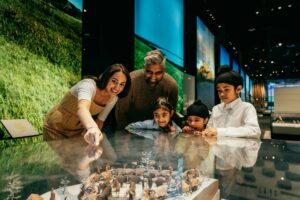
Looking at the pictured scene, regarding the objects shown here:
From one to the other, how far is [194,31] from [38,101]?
468 cm

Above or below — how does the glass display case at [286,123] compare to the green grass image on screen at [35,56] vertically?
below

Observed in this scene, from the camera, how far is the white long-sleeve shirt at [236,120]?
1.71 meters

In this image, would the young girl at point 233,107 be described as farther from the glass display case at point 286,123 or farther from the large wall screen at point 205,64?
the large wall screen at point 205,64

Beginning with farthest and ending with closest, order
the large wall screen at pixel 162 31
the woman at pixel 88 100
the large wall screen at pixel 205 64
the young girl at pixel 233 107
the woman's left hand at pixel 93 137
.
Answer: the large wall screen at pixel 205 64
the large wall screen at pixel 162 31
the young girl at pixel 233 107
the woman at pixel 88 100
the woman's left hand at pixel 93 137

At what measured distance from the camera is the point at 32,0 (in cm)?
230

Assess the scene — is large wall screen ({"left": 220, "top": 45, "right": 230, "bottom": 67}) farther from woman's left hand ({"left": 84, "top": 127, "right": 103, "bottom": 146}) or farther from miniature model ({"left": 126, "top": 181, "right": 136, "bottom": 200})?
miniature model ({"left": 126, "top": 181, "right": 136, "bottom": 200})

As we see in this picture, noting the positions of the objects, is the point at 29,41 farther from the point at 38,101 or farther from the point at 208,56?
the point at 208,56

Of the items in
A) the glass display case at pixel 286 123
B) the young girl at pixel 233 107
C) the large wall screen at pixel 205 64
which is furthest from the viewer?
the large wall screen at pixel 205 64

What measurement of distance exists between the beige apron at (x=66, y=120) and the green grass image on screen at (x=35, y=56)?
20.1 inches

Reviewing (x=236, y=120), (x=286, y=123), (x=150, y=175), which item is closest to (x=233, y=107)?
(x=236, y=120)

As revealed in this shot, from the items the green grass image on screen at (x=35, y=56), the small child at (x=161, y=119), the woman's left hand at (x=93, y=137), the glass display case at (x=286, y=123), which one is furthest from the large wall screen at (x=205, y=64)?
the woman's left hand at (x=93, y=137)

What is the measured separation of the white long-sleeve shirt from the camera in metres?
1.71

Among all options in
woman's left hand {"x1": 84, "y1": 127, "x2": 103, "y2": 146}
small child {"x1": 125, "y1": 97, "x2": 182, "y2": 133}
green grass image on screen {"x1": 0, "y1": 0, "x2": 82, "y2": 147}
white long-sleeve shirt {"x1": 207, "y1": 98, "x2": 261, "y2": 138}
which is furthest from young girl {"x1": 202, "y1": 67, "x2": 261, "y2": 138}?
green grass image on screen {"x1": 0, "y1": 0, "x2": 82, "y2": 147}

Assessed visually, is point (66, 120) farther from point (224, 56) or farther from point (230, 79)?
point (224, 56)
